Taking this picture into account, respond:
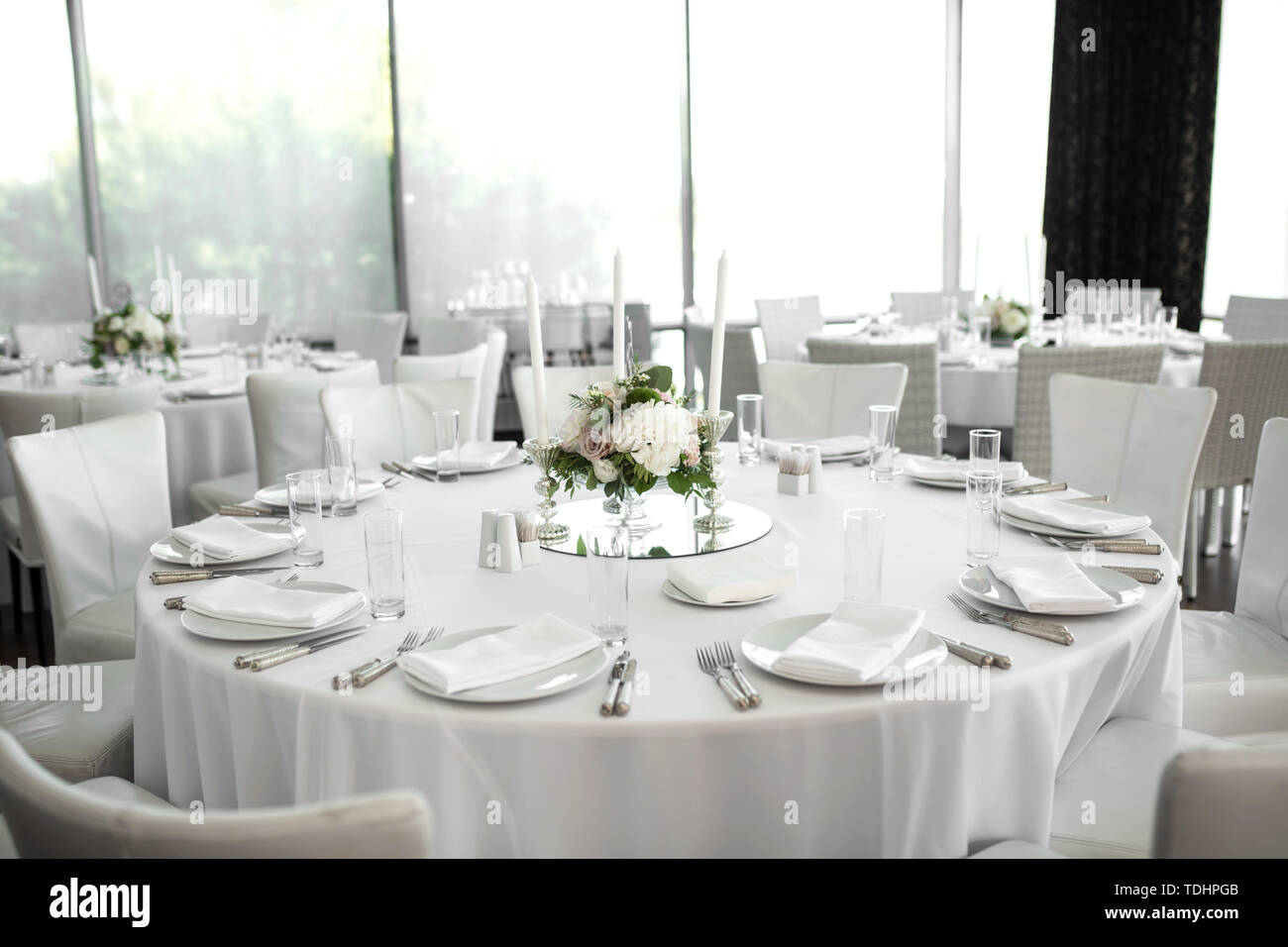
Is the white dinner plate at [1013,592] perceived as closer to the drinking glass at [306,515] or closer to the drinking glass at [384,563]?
the drinking glass at [384,563]

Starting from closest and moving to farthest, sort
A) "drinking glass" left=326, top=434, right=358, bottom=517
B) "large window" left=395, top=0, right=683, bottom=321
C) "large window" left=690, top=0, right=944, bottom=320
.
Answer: "drinking glass" left=326, top=434, right=358, bottom=517 → "large window" left=395, top=0, right=683, bottom=321 → "large window" left=690, top=0, right=944, bottom=320

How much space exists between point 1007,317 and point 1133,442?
6.60 ft

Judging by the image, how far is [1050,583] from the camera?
175 cm

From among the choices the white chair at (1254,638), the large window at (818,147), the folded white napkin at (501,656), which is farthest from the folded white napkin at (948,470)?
the large window at (818,147)

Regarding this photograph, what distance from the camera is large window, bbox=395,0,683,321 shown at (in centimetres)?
681

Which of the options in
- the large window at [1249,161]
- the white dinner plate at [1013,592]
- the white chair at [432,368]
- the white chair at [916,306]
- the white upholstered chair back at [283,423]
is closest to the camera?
the white dinner plate at [1013,592]

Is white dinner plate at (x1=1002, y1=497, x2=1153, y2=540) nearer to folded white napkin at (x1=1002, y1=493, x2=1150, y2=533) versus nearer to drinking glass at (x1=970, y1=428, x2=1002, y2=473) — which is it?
folded white napkin at (x1=1002, y1=493, x2=1150, y2=533)

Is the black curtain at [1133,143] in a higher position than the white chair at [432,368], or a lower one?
higher

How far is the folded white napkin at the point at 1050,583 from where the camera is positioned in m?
1.66

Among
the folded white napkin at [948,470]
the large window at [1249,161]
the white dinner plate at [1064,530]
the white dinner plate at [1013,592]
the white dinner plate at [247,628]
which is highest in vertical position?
the large window at [1249,161]

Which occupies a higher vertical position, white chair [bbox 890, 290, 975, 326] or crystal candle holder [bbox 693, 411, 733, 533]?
white chair [bbox 890, 290, 975, 326]

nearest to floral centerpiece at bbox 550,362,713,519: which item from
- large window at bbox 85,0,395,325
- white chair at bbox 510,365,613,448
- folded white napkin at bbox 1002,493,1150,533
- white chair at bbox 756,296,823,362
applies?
folded white napkin at bbox 1002,493,1150,533

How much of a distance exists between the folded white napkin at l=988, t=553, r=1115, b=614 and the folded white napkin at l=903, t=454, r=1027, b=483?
59 centimetres

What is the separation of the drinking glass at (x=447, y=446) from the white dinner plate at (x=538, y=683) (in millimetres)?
1059
